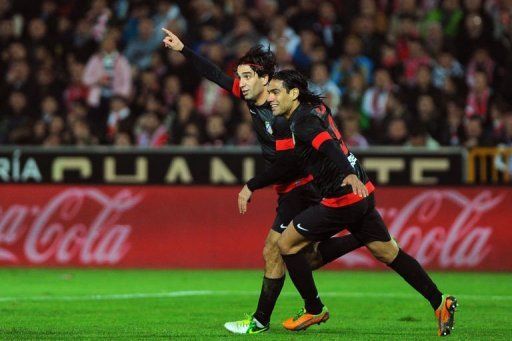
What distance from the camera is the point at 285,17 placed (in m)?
19.6

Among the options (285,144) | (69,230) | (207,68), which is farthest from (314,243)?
(69,230)

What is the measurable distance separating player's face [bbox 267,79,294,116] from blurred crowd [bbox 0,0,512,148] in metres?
7.72

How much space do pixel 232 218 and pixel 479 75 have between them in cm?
427

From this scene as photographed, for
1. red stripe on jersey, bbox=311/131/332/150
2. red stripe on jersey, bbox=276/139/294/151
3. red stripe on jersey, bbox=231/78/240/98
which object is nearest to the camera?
red stripe on jersey, bbox=311/131/332/150

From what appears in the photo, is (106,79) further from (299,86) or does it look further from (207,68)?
(299,86)

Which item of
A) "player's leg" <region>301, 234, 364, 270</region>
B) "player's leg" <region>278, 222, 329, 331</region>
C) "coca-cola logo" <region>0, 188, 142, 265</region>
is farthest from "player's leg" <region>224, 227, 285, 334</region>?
"coca-cola logo" <region>0, 188, 142, 265</region>

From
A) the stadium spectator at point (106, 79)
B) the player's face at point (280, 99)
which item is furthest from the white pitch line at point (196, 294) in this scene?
the stadium spectator at point (106, 79)

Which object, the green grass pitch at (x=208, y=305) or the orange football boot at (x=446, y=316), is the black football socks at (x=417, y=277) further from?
the green grass pitch at (x=208, y=305)

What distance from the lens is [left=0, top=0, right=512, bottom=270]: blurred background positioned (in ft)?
52.1

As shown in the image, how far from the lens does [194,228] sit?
16125mm

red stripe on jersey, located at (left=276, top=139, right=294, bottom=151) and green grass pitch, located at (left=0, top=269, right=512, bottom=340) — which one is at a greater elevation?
red stripe on jersey, located at (left=276, top=139, right=294, bottom=151)

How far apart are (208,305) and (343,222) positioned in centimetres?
294

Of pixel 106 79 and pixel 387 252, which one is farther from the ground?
pixel 106 79

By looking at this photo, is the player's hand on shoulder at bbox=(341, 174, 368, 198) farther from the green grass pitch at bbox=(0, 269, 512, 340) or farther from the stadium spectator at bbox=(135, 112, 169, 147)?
the stadium spectator at bbox=(135, 112, 169, 147)
